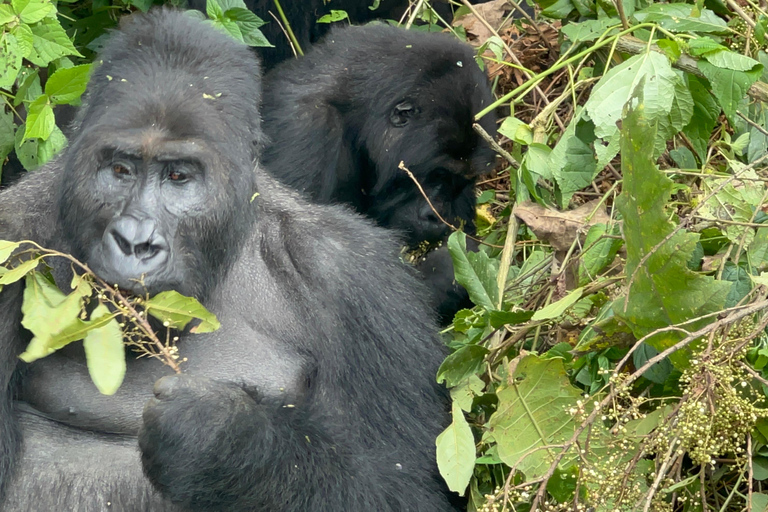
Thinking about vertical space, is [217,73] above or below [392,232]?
above

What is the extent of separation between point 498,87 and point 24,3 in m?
2.54

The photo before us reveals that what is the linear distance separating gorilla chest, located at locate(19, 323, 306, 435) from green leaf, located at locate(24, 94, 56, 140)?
94 cm

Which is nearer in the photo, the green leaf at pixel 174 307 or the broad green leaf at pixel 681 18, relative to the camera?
the green leaf at pixel 174 307

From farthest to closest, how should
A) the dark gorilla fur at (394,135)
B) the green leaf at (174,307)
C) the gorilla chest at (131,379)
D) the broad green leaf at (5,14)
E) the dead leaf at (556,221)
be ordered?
the dark gorilla fur at (394,135)
the dead leaf at (556,221)
the broad green leaf at (5,14)
the gorilla chest at (131,379)
the green leaf at (174,307)

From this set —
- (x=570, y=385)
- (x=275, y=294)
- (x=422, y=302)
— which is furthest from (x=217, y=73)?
(x=570, y=385)

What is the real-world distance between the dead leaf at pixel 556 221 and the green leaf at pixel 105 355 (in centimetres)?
179

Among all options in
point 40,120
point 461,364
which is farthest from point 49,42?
point 461,364

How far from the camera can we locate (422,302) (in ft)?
11.5

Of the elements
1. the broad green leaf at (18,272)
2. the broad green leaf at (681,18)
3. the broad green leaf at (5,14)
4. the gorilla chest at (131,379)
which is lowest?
the gorilla chest at (131,379)

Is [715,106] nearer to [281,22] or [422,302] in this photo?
[422,302]

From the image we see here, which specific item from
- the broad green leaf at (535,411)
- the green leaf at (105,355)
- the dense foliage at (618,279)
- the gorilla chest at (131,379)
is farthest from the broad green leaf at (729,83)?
the green leaf at (105,355)

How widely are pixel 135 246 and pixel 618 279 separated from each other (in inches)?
59.9

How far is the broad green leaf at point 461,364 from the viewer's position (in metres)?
3.17

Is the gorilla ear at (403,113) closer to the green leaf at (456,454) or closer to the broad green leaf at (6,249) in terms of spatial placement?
the green leaf at (456,454)
